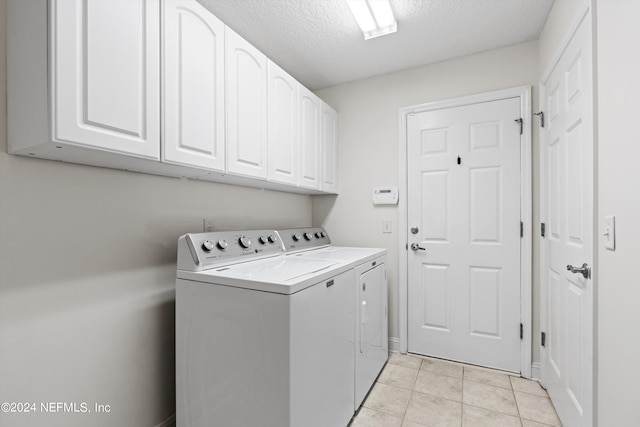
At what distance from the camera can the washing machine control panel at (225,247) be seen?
1.44m

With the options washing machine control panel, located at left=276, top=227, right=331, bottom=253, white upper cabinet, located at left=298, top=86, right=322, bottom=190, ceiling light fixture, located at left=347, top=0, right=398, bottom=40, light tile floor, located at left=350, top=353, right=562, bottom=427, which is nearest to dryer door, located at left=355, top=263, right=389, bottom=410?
light tile floor, located at left=350, top=353, right=562, bottom=427

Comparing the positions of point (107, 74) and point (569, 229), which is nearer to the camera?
point (107, 74)

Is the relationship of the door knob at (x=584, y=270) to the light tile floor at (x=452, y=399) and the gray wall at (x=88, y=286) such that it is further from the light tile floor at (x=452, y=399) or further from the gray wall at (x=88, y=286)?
the gray wall at (x=88, y=286)

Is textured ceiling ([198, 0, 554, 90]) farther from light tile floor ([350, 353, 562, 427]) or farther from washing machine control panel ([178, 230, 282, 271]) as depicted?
light tile floor ([350, 353, 562, 427])

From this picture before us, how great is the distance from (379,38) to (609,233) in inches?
71.0

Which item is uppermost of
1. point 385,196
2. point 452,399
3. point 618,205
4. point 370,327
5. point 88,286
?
point 385,196

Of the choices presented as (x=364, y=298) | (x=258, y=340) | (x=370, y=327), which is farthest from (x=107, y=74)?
(x=370, y=327)

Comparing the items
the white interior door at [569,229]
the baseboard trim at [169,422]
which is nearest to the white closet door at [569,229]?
the white interior door at [569,229]

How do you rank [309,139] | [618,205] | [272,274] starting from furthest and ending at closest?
[309,139], [272,274], [618,205]

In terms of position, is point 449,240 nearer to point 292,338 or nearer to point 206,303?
point 292,338

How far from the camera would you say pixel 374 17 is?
1824mm

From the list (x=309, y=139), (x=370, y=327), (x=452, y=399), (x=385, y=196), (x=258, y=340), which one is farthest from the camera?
(x=385, y=196)

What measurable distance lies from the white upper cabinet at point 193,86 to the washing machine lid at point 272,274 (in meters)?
0.53

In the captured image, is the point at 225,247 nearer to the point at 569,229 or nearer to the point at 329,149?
the point at 329,149
